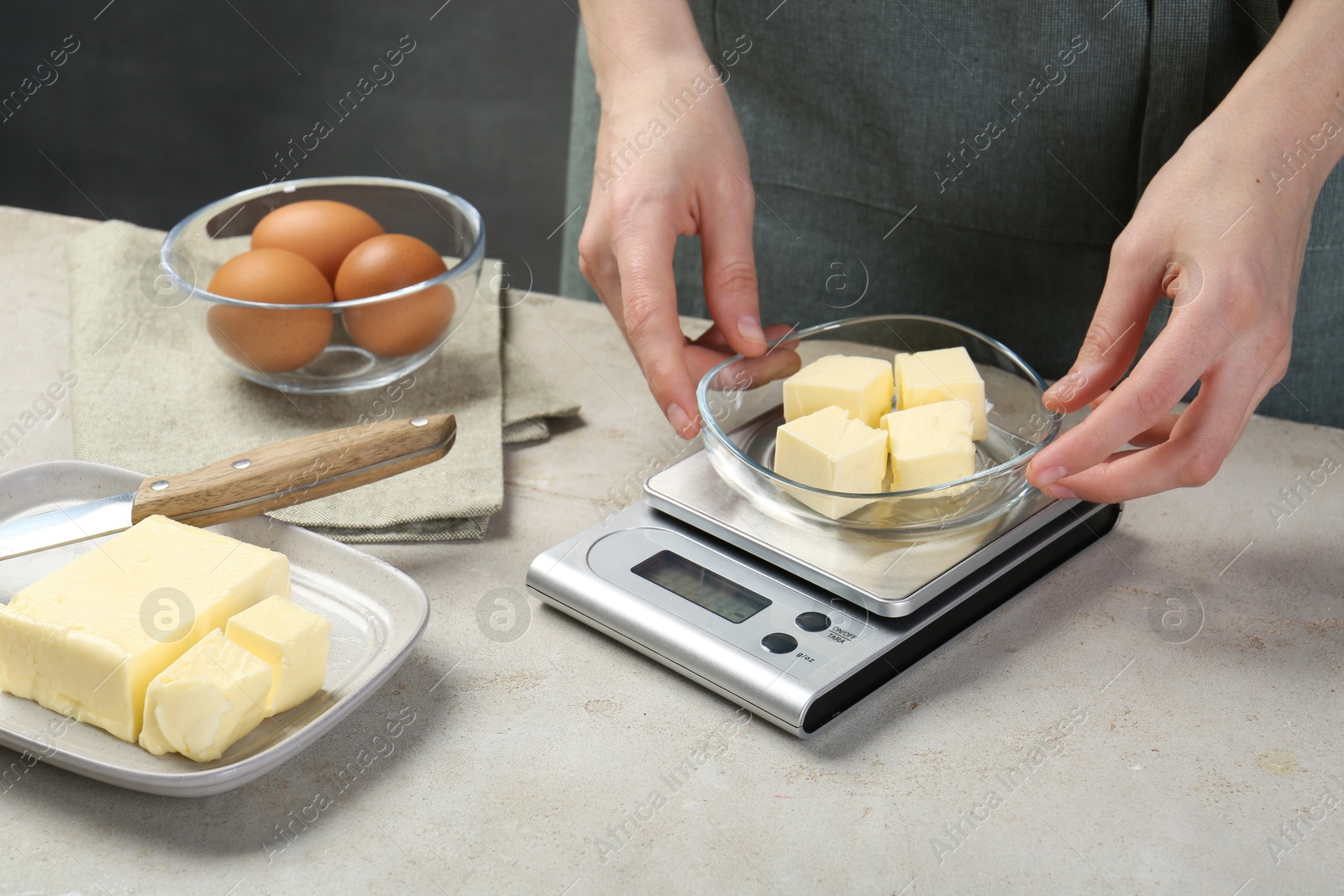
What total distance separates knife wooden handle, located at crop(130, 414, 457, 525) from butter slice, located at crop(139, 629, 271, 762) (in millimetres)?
188

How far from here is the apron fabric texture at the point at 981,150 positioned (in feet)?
3.98

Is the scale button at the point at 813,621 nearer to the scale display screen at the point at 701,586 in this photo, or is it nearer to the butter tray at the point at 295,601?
the scale display screen at the point at 701,586

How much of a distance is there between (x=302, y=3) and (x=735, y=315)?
355 centimetres

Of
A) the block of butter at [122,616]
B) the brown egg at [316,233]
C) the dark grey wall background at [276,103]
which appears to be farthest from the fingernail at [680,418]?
the dark grey wall background at [276,103]

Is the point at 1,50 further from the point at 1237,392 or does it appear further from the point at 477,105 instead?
the point at 1237,392

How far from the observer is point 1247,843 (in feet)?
2.50

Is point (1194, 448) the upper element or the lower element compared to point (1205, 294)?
lower

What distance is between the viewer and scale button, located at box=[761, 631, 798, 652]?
2.79ft

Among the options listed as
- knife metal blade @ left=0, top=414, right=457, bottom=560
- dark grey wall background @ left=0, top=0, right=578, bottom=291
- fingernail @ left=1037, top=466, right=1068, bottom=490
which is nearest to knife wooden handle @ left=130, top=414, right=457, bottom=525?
knife metal blade @ left=0, top=414, right=457, bottom=560

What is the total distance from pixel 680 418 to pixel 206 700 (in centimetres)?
47

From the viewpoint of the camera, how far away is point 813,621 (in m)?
0.87

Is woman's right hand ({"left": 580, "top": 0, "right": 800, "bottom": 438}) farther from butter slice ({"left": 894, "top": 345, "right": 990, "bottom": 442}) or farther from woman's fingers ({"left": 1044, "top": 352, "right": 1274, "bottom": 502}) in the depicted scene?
woman's fingers ({"left": 1044, "top": 352, "right": 1274, "bottom": 502})

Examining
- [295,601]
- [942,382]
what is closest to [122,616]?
[295,601]

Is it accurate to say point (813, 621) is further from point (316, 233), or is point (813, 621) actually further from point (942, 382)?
point (316, 233)
